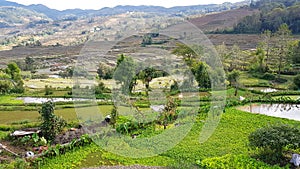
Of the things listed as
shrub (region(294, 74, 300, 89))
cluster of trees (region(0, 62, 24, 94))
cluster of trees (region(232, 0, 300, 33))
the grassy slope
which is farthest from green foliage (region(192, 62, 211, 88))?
cluster of trees (region(232, 0, 300, 33))

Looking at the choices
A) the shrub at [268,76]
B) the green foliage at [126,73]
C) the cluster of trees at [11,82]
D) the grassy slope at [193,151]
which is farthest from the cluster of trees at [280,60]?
the cluster of trees at [11,82]

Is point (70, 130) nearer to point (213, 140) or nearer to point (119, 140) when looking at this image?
point (119, 140)

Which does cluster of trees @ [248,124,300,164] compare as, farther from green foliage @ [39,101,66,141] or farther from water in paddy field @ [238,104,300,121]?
green foliage @ [39,101,66,141]

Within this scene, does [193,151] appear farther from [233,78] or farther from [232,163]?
[233,78]

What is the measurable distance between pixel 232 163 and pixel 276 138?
212cm

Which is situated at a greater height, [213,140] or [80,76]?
[80,76]

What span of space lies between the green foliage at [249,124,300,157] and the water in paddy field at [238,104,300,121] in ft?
23.3

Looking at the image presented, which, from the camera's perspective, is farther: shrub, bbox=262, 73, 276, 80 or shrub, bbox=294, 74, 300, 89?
shrub, bbox=262, 73, 276, 80

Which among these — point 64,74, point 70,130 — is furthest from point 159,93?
point 64,74

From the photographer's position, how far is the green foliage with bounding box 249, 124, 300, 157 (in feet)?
43.9

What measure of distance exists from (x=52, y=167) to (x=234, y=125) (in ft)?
34.1

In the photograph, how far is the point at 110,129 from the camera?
17.5 metres

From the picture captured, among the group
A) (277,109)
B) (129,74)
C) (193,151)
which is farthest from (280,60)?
(193,151)

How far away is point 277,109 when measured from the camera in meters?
22.5
